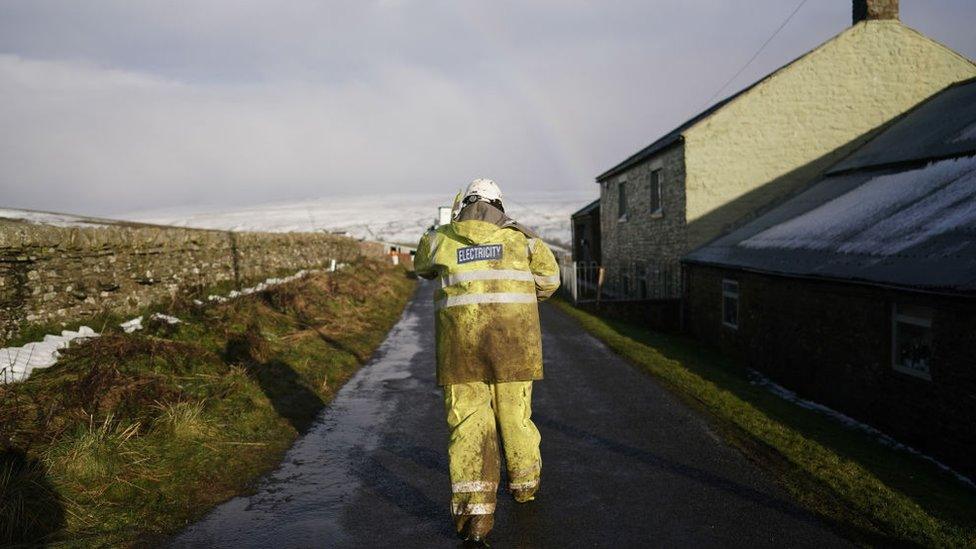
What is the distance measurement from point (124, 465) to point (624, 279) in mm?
22843

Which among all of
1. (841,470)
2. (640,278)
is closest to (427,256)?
(841,470)

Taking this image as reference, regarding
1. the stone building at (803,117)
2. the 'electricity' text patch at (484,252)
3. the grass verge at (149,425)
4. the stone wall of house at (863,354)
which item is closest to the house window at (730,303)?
the stone wall of house at (863,354)

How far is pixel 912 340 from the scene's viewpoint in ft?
25.7

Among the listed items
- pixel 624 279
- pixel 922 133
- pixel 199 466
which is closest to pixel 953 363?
pixel 199 466

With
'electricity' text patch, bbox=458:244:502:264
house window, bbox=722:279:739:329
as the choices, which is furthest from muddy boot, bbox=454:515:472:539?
house window, bbox=722:279:739:329

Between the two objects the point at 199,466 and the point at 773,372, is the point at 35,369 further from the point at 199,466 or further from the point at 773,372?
the point at 773,372

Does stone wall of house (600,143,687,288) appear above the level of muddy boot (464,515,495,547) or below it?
above

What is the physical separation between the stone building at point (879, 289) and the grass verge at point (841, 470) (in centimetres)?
69

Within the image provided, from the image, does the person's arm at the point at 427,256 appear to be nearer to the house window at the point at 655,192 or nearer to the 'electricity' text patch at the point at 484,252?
the 'electricity' text patch at the point at 484,252

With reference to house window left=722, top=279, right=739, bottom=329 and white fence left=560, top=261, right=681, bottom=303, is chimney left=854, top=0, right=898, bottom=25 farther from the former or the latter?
house window left=722, top=279, right=739, bottom=329

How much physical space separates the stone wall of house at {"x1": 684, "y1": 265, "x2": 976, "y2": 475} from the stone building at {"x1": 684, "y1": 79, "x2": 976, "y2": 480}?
0.06ft

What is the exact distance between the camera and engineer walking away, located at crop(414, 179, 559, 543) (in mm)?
4383

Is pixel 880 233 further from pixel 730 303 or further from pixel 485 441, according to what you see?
pixel 485 441

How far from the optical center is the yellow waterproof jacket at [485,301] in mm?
4398
